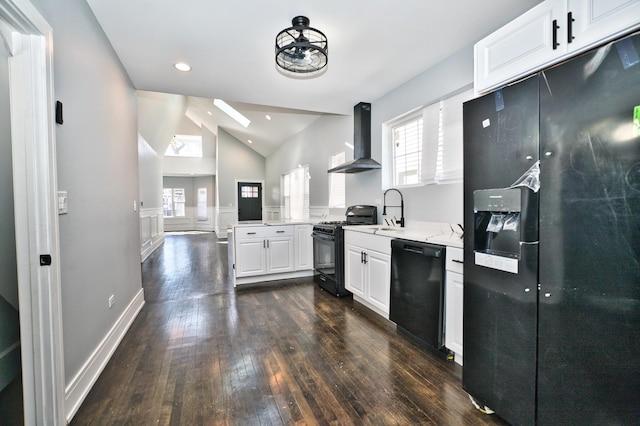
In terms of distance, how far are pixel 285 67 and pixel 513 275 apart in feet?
7.10

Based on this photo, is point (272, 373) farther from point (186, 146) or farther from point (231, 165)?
point (186, 146)

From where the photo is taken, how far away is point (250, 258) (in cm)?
411

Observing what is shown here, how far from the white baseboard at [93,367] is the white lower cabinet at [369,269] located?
234 cm

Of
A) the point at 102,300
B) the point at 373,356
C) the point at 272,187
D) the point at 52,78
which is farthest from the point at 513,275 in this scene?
the point at 272,187

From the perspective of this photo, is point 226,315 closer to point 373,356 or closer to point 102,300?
point 102,300

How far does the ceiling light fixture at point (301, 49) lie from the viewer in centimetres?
200

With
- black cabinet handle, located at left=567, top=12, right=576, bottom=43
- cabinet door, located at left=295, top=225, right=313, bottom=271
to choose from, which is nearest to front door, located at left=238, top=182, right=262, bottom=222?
cabinet door, located at left=295, top=225, right=313, bottom=271

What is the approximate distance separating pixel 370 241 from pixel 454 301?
109 cm

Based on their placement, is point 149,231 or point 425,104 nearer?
point 425,104

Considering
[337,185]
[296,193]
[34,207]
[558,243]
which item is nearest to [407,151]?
[337,185]

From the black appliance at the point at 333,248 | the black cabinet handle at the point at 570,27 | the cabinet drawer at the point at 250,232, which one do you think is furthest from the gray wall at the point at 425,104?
the cabinet drawer at the point at 250,232

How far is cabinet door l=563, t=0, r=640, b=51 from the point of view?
106 centimetres

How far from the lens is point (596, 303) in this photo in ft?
3.64

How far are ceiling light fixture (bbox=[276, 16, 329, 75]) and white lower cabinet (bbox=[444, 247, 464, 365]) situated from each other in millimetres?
1770
